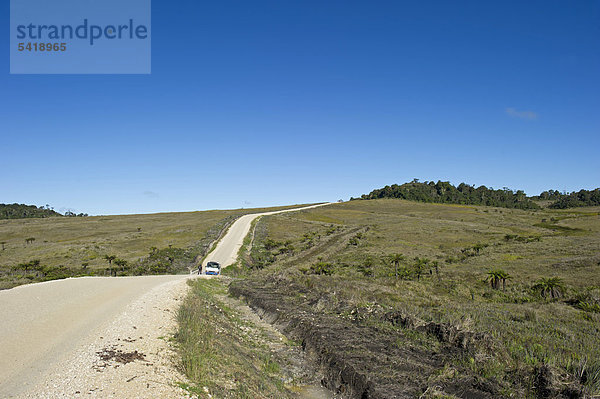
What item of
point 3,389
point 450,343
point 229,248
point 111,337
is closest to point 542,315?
point 450,343

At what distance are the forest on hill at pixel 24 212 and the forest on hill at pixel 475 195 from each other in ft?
500

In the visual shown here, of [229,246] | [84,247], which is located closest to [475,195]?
[229,246]

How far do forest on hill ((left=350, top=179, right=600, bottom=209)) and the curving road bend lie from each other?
525 feet

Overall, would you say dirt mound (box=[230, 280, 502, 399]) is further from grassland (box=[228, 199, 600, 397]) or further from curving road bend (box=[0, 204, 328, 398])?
curving road bend (box=[0, 204, 328, 398])

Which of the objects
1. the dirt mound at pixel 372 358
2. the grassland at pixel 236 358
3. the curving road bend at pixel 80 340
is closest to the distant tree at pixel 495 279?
the dirt mound at pixel 372 358

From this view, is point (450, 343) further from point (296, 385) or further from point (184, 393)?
point (184, 393)

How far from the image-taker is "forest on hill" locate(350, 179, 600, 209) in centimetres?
15388

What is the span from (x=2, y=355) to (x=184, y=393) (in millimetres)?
4545

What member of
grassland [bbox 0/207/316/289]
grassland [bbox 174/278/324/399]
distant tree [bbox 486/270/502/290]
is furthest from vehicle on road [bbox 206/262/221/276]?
distant tree [bbox 486/270/502/290]

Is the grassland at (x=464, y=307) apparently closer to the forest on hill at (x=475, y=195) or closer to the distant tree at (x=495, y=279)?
the distant tree at (x=495, y=279)

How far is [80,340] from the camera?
29.2 feet

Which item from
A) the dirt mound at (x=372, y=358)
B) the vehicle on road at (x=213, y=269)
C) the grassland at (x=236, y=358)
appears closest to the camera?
the grassland at (x=236, y=358)

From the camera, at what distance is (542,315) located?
16422 mm

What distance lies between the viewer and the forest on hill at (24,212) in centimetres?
14912
